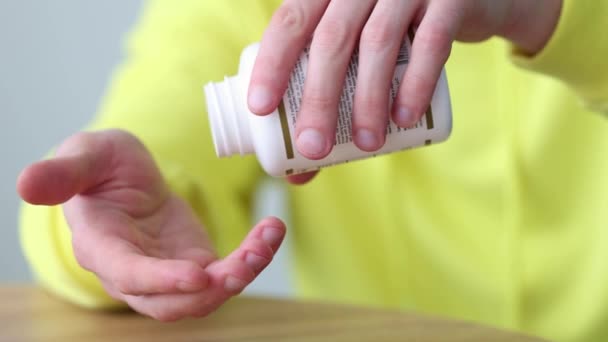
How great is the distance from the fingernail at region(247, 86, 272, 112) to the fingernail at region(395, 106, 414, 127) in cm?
6

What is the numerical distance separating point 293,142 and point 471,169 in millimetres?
336

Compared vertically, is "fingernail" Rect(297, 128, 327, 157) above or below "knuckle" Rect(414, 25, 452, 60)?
below

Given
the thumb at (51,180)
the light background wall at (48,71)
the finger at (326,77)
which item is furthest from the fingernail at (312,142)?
the light background wall at (48,71)

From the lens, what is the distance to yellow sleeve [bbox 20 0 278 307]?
0.52m

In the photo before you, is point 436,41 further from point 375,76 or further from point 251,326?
point 251,326

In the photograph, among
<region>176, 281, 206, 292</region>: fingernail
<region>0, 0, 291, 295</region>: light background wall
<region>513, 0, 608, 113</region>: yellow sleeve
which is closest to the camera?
A: <region>176, 281, 206, 292</region>: fingernail

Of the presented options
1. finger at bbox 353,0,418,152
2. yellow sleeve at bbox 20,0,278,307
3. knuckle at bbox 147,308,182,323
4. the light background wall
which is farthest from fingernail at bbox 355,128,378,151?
the light background wall

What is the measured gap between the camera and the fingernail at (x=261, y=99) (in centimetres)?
35

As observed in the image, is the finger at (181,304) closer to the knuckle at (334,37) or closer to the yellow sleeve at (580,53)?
the knuckle at (334,37)

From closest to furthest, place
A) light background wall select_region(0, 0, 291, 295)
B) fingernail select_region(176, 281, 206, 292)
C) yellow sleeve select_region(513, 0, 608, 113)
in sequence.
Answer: fingernail select_region(176, 281, 206, 292) → yellow sleeve select_region(513, 0, 608, 113) → light background wall select_region(0, 0, 291, 295)

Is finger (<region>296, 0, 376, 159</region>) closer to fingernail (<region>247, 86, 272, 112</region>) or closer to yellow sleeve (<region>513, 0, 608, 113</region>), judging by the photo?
fingernail (<region>247, 86, 272, 112</region>)

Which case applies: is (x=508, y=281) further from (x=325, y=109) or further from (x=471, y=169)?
(x=325, y=109)

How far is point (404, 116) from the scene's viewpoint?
35cm

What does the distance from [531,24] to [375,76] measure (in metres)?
0.14
